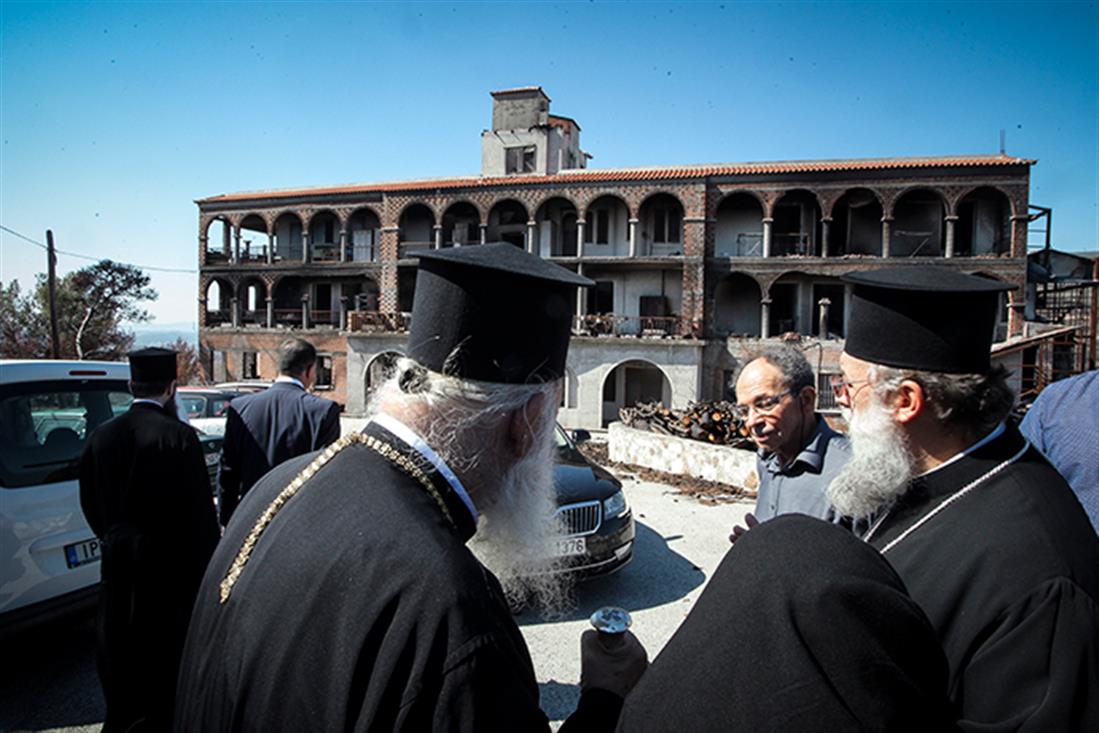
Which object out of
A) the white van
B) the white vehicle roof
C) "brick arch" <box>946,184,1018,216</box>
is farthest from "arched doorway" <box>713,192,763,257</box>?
the white van

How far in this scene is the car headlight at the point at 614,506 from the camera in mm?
6016

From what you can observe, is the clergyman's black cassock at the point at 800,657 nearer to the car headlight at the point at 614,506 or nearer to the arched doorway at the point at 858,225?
the car headlight at the point at 614,506

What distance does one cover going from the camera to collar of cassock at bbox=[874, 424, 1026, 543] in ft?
5.52

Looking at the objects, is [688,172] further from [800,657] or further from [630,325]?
[800,657]

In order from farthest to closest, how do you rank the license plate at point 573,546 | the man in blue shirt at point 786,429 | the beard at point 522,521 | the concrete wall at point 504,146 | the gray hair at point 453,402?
the concrete wall at point 504,146
the license plate at point 573,546
the man in blue shirt at point 786,429
the beard at point 522,521
the gray hair at point 453,402

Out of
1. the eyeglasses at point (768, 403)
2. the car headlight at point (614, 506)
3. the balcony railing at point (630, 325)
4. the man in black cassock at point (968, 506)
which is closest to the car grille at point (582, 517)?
the car headlight at point (614, 506)

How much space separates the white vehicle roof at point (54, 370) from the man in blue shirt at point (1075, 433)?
581cm

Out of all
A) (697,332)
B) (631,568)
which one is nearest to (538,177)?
(697,332)

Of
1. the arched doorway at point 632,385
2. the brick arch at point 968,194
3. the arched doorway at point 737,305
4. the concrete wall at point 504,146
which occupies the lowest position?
the arched doorway at point 632,385

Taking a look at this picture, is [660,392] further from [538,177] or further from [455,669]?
[455,669]

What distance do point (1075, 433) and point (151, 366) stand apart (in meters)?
4.87

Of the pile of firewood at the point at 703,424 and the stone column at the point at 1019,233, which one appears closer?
the pile of firewood at the point at 703,424

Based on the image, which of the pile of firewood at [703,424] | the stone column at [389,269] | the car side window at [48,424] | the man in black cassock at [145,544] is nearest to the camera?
the man in black cassock at [145,544]

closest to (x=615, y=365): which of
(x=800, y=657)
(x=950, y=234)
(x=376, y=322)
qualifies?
(x=376, y=322)
